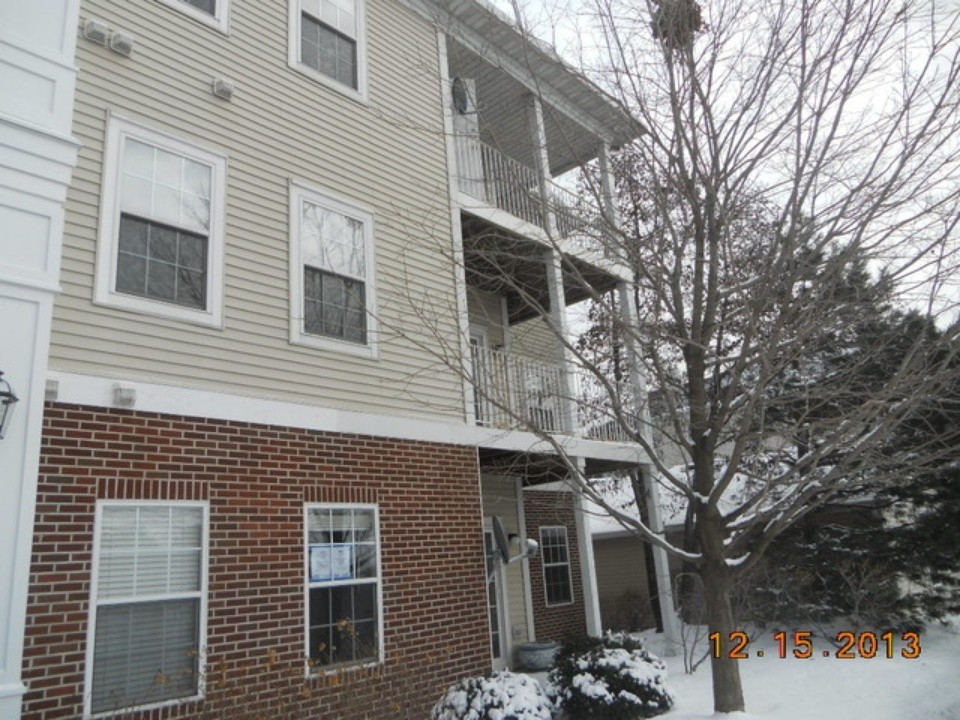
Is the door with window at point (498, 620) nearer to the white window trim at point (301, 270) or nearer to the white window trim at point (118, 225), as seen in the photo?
the white window trim at point (301, 270)

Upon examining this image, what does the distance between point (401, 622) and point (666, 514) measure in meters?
11.1

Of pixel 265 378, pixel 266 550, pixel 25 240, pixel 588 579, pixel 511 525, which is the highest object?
pixel 25 240

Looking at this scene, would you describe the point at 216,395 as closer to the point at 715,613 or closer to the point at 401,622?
the point at 401,622

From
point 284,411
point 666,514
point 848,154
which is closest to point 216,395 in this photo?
point 284,411

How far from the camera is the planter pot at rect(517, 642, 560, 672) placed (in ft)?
37.9

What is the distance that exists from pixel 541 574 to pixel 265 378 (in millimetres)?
7541

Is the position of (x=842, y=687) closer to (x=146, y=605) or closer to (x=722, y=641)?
(x=722, y=641)

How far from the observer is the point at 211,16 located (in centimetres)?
810

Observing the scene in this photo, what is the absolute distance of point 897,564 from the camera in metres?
11.6

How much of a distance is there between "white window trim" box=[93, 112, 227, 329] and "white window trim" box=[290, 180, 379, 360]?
83cm

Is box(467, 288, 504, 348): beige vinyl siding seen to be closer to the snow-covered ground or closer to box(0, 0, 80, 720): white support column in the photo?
the snow-covered ground

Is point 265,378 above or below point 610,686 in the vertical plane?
above

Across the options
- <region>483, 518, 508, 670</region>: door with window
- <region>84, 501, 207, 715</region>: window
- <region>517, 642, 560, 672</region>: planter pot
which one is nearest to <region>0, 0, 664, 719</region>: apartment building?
<region>84, 501, 207, 715</region>: window

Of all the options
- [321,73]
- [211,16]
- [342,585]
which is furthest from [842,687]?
[211,16]
